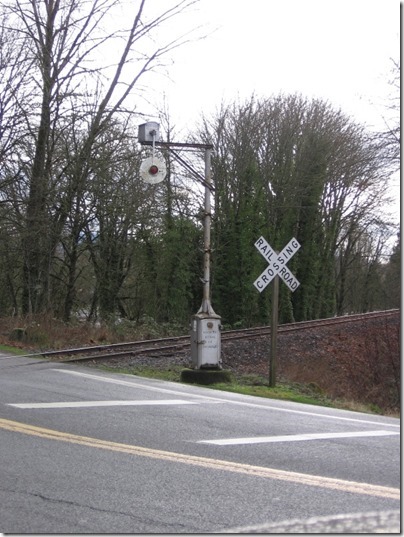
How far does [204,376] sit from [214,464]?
7.41 m

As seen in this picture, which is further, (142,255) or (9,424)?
(142,255)

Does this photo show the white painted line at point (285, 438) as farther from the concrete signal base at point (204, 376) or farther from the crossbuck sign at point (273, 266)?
the crossbuck sign at point (273, 266)

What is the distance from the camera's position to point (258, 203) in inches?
1489

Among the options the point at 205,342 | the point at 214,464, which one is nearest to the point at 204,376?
the point at 205,342

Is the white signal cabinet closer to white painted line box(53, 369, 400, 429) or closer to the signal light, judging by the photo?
white painted line box(53, 369, 400, 429)

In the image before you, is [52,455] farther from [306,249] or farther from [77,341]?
[306,249]

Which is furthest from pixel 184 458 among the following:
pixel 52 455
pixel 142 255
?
pixel 142 255

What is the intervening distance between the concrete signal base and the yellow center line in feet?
20.2

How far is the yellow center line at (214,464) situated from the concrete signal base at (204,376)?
6163 millimetres

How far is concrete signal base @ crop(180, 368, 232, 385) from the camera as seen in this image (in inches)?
547

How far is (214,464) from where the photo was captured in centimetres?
651

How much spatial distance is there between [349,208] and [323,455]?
4215 centimetres

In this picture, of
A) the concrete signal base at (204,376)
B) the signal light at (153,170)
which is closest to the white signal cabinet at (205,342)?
the concrete signal base at (204,376)

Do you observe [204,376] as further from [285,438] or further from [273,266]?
Result: [285,438]
